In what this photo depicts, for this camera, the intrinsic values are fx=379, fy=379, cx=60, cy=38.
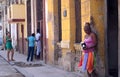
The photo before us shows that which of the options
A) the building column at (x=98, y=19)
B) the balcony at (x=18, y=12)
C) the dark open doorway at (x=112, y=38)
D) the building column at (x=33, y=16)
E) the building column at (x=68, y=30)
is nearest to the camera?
the dark open doorway at (x=112, y=38)

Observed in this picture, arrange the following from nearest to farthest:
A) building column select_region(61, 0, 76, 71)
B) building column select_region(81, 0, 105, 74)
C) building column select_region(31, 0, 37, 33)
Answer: building column select_region(81, 0, 105, 74) < building column select_region(61, 0, 76, 71) < building column select_region(31, 0, 37, 33)

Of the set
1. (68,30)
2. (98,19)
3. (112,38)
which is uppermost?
(98,19)

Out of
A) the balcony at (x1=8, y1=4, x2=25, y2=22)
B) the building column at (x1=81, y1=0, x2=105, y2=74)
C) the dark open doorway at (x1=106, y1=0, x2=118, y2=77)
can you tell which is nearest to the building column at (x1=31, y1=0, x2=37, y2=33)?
the balcony at (x1=8, y1=4, x2=25, y2=22)

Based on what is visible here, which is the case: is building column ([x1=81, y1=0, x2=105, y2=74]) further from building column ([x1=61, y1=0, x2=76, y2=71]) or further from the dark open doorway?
building column ([x1=61, y1=0, x2=76, y2=71])

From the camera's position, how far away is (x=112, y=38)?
11.8 meters

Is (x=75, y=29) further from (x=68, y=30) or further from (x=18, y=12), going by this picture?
(x=18, y=12)

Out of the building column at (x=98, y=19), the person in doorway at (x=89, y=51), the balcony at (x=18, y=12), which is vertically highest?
the balcony at (x=18, y=12)

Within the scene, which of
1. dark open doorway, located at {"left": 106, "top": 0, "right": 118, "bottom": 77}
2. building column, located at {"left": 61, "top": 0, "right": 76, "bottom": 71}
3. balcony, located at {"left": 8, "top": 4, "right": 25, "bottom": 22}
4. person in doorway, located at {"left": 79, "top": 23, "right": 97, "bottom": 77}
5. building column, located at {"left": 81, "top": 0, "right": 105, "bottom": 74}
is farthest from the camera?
balcony, located at {"left": 8, "top": 4, "right": 25, "bottom": 22}

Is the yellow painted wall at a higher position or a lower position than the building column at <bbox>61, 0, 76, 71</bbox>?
higher

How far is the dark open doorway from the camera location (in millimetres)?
11750

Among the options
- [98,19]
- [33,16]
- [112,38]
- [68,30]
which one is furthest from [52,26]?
[33,16]

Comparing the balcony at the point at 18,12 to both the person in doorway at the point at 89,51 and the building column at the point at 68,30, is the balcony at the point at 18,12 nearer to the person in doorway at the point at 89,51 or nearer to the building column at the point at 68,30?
the building column at the point at 68,30

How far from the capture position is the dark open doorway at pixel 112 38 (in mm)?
11750

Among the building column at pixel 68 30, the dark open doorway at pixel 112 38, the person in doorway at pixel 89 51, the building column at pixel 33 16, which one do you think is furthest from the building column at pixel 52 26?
the person in doorway at pixel 89 51
